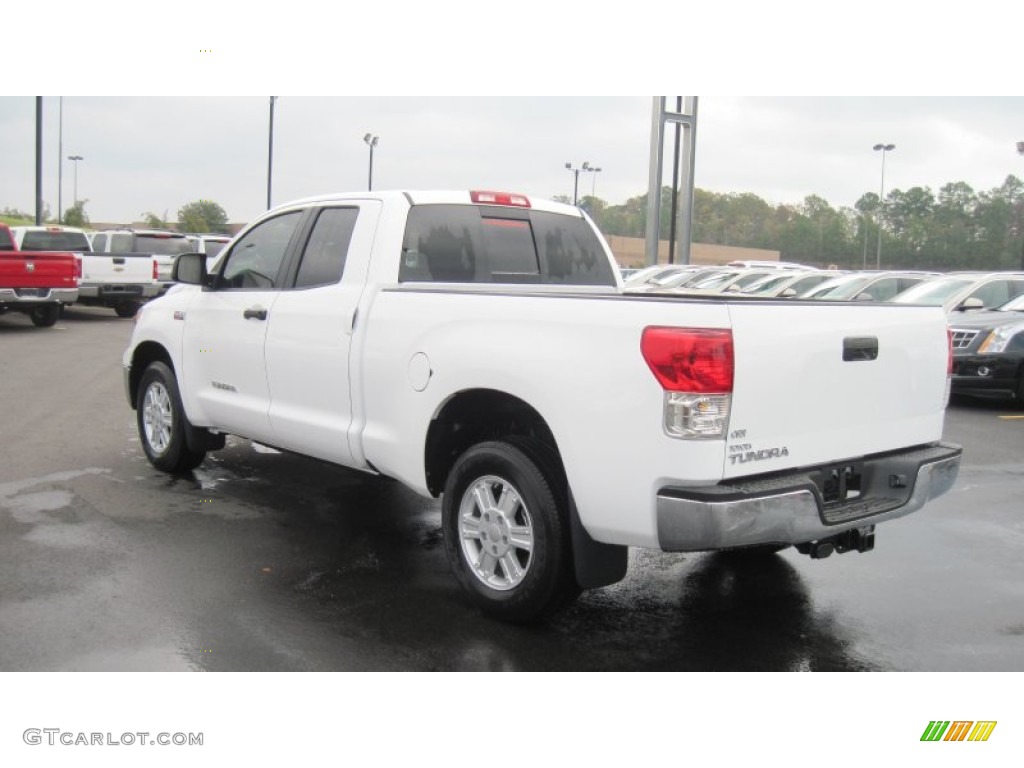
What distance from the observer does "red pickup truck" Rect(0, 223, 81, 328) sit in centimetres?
1880

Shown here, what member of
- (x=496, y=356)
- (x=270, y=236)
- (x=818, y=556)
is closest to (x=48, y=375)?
(x=270, y=236)

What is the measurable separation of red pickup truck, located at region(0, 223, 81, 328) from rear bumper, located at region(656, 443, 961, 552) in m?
18.0

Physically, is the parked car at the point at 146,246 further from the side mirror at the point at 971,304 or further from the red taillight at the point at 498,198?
the red taillight at the point at 498,198

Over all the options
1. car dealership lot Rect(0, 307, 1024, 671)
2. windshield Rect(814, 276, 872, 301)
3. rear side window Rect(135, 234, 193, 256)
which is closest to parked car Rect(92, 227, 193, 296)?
rear side window Rect(135, 234, 193, 256)

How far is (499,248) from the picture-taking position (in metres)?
5.92

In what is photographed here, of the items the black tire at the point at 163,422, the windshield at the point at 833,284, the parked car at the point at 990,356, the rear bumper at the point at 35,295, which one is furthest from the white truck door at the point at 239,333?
the rear bumper at the point at 35,295

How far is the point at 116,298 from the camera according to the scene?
75.1ft

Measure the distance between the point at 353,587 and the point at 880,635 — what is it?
2510 millimetres

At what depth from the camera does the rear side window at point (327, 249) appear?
5.80m

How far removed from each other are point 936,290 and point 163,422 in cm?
1109

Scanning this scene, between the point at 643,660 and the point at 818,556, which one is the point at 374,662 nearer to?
the point at 643,660

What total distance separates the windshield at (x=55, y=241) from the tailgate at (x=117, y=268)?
35cm

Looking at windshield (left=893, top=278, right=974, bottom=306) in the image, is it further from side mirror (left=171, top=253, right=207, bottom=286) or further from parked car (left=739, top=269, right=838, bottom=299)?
side mirror (left=171, top=253, right=207, bottom=286)

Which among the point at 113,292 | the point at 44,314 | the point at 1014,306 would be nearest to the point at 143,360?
the point at 1014,306
